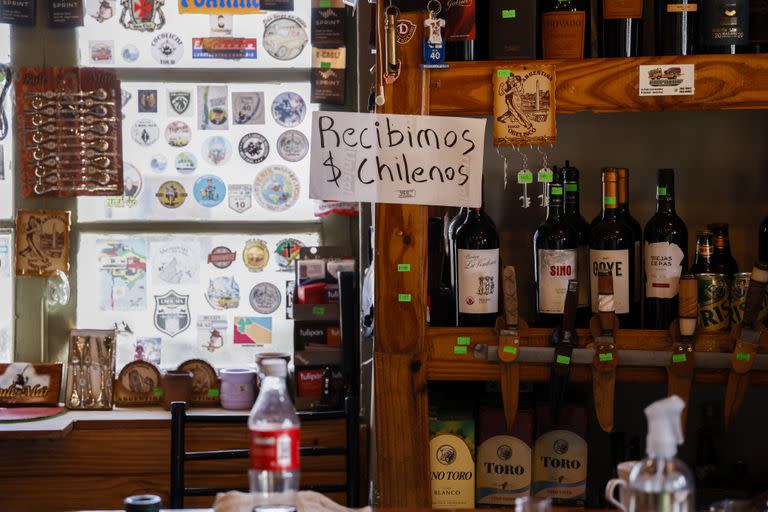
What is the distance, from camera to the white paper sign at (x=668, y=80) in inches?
82.4

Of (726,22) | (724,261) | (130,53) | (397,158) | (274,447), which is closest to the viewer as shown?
(274,447)

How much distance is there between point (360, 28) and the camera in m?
2.85

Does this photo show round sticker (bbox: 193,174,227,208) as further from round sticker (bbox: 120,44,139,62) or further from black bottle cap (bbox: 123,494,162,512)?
black bottle cap (bbox: 123,494,162,512)

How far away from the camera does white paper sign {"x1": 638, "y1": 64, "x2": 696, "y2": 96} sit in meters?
2.09

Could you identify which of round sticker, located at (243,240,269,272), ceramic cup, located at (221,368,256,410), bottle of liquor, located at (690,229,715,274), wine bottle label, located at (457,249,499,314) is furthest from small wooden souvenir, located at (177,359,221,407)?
bottle of liquor, located at (690,229,715,274)

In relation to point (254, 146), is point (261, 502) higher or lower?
lower

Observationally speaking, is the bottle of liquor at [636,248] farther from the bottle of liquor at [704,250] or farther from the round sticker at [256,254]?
the round sticker at [256,254]

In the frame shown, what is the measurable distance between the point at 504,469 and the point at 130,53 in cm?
173

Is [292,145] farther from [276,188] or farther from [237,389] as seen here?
[237,389]

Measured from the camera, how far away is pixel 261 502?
1.51 meters

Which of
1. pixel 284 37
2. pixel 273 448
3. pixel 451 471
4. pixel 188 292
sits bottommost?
pixel 451 471

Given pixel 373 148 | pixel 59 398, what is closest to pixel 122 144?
pixel 59 398

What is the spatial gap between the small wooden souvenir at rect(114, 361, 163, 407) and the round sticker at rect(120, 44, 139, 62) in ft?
3.11

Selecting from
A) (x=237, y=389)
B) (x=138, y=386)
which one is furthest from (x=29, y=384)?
(x=237, y=389)
